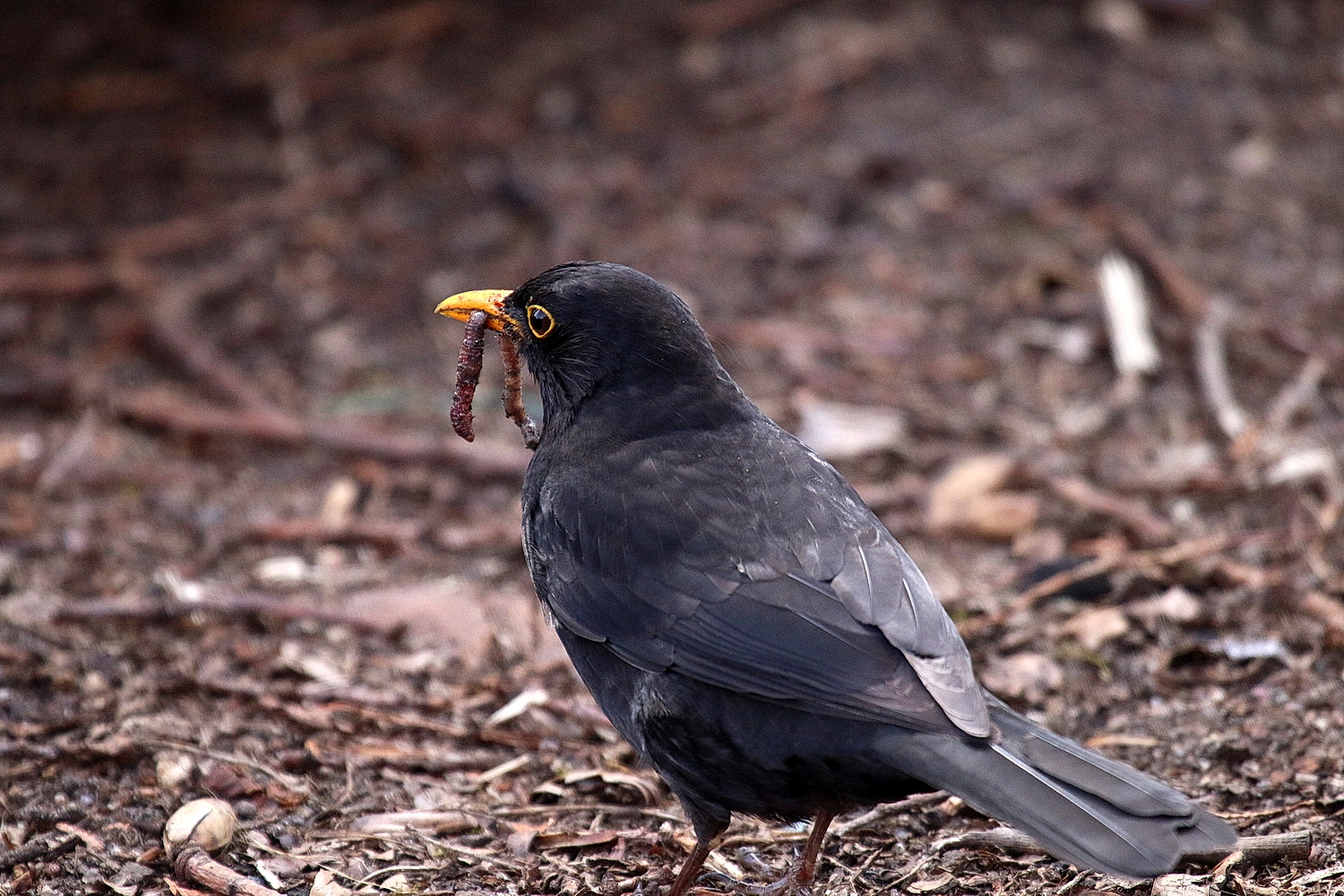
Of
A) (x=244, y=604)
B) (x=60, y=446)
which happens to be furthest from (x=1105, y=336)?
(x=60, y=446)

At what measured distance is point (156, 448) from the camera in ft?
23.1

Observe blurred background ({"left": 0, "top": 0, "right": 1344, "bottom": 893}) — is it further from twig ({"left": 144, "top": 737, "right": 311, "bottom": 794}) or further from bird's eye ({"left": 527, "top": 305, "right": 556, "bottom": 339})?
bird's eye ({"left": 527, "top": 305, "right": 556, "bottom": 339})

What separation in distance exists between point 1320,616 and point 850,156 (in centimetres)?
481

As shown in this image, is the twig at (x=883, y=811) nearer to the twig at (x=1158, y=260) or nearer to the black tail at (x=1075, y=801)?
the black tail at (x=1075, y=801)

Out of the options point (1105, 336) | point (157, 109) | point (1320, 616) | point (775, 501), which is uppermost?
point (157, 109)

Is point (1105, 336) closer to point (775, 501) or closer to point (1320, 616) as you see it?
point (1320, 616)

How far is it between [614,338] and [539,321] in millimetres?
271

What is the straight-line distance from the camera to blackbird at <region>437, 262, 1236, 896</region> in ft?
11.2

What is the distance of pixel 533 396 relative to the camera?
6.99m

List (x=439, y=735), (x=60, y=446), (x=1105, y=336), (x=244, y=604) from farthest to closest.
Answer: (x=1105, y=336) → (x=60, y=446) → (x=244, y=604) → (x=439, y=735)

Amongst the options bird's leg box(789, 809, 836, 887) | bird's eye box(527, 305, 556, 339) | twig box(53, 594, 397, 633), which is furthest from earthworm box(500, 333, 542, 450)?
bird's leg box(789, 809, 836, 887)

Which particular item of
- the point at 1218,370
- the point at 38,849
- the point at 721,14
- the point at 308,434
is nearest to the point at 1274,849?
the point at 38,849

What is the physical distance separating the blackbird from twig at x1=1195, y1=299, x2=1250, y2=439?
309 centimetres

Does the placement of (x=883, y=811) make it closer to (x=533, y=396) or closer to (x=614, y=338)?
(x=614, y=338)
